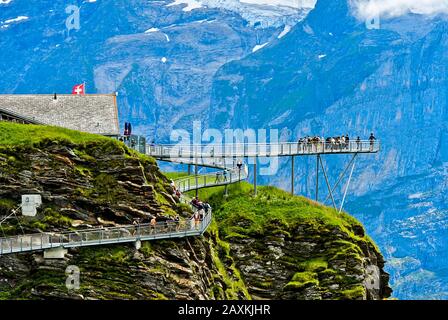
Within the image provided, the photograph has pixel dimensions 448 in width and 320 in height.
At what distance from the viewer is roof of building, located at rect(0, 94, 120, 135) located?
398 ft

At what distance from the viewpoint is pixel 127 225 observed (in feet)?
349

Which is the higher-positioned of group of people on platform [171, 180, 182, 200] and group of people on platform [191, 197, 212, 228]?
group of people on platform [171, 180, 182, 200]

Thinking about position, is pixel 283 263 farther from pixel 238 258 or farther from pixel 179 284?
pixel 179 284

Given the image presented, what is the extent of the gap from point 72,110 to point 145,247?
2264 cm

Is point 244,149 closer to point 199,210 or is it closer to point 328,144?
point 328,144

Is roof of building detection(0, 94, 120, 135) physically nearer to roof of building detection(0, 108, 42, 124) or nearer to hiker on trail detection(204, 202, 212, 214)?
roof of building detection(0, 108, 42, 124)

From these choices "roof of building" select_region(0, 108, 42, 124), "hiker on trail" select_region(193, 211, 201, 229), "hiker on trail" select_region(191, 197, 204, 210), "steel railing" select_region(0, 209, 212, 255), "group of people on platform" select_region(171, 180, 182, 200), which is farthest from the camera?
"roof of building" select_region(0, 108, 42, 124)

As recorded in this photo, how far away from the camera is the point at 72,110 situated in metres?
124

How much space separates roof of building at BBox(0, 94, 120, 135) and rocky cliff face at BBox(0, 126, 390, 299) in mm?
10671

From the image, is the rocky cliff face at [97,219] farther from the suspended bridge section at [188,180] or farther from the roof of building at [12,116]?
the roof of building at [12,116]

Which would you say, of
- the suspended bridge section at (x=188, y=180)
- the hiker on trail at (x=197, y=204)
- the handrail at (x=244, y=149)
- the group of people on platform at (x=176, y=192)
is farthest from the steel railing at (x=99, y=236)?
the handrail at (x=244, y=149)

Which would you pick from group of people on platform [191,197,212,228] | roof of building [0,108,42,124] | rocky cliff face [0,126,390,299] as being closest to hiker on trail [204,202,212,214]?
group of people on platform [191,197,212,228]

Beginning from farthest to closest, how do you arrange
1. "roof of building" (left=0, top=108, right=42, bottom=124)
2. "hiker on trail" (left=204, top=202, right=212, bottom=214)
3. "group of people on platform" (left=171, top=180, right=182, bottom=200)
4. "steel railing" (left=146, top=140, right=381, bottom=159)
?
"steel railing" (left=146, top=140, right=381, bottom=159), "roof of building" (left=0, top=108, right=42, bottom=124), "hiker on trail" (left=204, top=202, right=212, bottom=214), "group of people on platform" (left=171, top=180, right=182, bottom=200)
